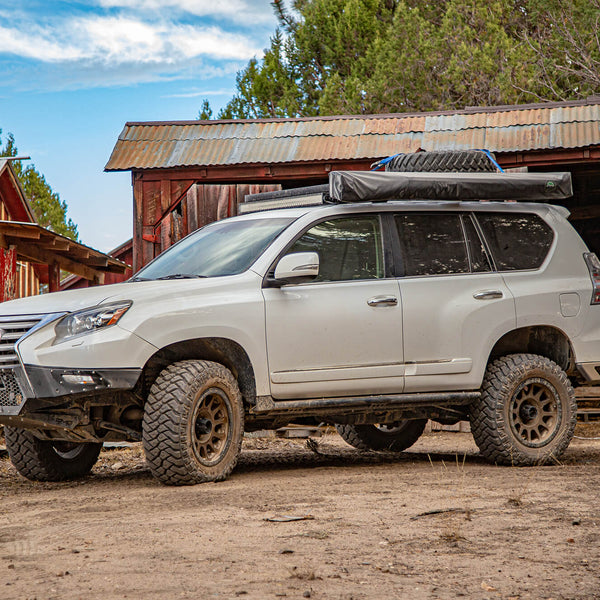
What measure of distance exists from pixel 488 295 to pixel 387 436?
2.19 m

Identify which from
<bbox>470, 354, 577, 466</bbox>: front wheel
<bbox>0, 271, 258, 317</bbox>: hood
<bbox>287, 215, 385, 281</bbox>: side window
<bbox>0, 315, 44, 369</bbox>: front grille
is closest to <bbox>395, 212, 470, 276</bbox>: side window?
<bbox>287, 215, 385, 281</bbox>: side window

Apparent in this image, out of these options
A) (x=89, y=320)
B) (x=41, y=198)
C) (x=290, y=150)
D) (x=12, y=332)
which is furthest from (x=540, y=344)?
(x=41, y=198)

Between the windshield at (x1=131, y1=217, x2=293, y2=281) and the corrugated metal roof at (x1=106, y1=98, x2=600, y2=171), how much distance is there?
21.2 feet

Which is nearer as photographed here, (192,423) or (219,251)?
(192,423)

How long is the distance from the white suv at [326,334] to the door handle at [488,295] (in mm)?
11

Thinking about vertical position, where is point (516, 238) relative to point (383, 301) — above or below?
above

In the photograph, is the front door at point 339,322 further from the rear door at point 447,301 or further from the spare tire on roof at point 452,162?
the spare tire on roof at point 452,162

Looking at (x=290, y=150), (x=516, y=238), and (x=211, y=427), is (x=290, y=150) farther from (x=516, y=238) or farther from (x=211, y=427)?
(x=211, y=427)

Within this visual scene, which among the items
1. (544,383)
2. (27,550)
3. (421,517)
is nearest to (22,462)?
(27,550)

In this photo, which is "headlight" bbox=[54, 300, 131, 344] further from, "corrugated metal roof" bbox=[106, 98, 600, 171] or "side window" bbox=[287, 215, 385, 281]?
"corrugated metal roof" bbox=[106, 98, 600, 171]

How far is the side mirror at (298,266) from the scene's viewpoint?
256 inches

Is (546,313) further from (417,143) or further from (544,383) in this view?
(417,143)

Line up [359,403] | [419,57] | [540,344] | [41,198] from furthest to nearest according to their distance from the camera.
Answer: [41,198] < [419,57] < [540,344] < [359,403]

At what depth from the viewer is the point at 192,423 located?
20.5 feet
